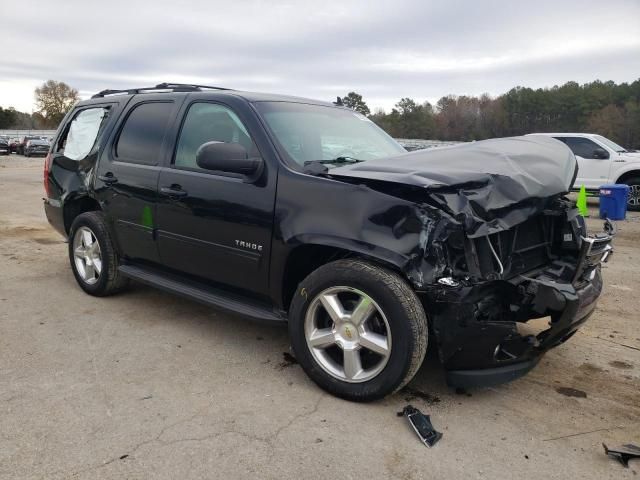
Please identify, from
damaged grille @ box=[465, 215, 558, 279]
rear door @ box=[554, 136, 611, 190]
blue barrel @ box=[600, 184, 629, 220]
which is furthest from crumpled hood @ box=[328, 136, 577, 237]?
rear door @ box=[554, 136, 611, 190]

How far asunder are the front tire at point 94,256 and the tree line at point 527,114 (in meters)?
47.6

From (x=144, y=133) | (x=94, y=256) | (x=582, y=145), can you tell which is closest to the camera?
(x=144, y=133)

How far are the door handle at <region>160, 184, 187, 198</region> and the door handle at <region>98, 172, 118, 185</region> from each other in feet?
2.40

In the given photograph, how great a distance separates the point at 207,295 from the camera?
12.4ft

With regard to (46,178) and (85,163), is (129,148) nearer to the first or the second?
Result: (85,163)

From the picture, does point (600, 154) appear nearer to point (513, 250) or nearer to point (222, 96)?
point (513, 250)

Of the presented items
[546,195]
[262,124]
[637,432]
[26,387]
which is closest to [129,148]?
[262,124]

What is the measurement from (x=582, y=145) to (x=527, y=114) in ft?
156

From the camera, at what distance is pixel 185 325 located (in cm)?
426

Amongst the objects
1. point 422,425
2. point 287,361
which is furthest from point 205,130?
point 422,425

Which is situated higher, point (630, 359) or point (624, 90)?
point (624, 90)

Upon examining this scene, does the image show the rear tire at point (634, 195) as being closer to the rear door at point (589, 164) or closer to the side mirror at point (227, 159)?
the rear door at point (589, 164)

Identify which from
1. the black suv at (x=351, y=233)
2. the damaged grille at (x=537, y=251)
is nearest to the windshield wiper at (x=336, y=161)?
the black suv at (x=351, y=233)

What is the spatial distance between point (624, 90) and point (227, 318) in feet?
217
